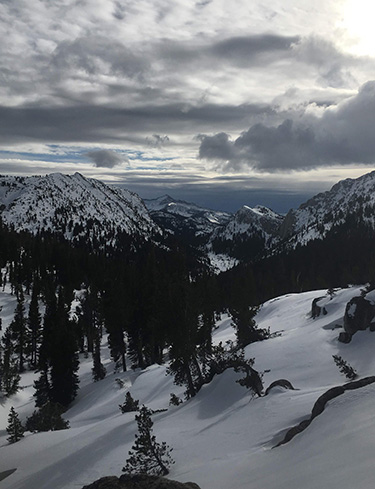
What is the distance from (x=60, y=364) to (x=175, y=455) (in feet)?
105

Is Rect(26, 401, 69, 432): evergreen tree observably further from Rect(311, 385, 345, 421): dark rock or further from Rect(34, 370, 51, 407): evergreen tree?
Rect(311, 385, 345, 421): dark rock

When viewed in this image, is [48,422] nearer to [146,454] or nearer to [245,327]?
[146,454]

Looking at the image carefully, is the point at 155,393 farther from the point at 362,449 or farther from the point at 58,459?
the point at 362,449

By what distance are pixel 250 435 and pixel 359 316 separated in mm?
21922

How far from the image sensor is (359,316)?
31312 mm

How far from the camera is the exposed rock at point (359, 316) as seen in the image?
101ft

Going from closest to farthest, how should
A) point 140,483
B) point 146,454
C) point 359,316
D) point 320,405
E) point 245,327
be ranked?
1. point 140,483
2. point 146,454
3. point 320,405
4. point 359,316
5. point 245,327

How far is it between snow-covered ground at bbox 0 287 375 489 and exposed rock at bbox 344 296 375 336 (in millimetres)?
1043

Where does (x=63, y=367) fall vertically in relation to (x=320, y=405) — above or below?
below

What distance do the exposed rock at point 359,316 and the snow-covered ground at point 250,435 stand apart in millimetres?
1043

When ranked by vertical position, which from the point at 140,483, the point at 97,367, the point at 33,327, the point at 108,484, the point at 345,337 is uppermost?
the point at 140,483

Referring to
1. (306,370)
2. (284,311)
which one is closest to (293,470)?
(306,370)

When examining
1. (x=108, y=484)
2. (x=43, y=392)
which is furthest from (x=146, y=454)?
(x=43, y=392)

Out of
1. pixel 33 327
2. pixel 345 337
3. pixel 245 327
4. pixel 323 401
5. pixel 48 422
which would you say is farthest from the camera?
pixel 33 327
